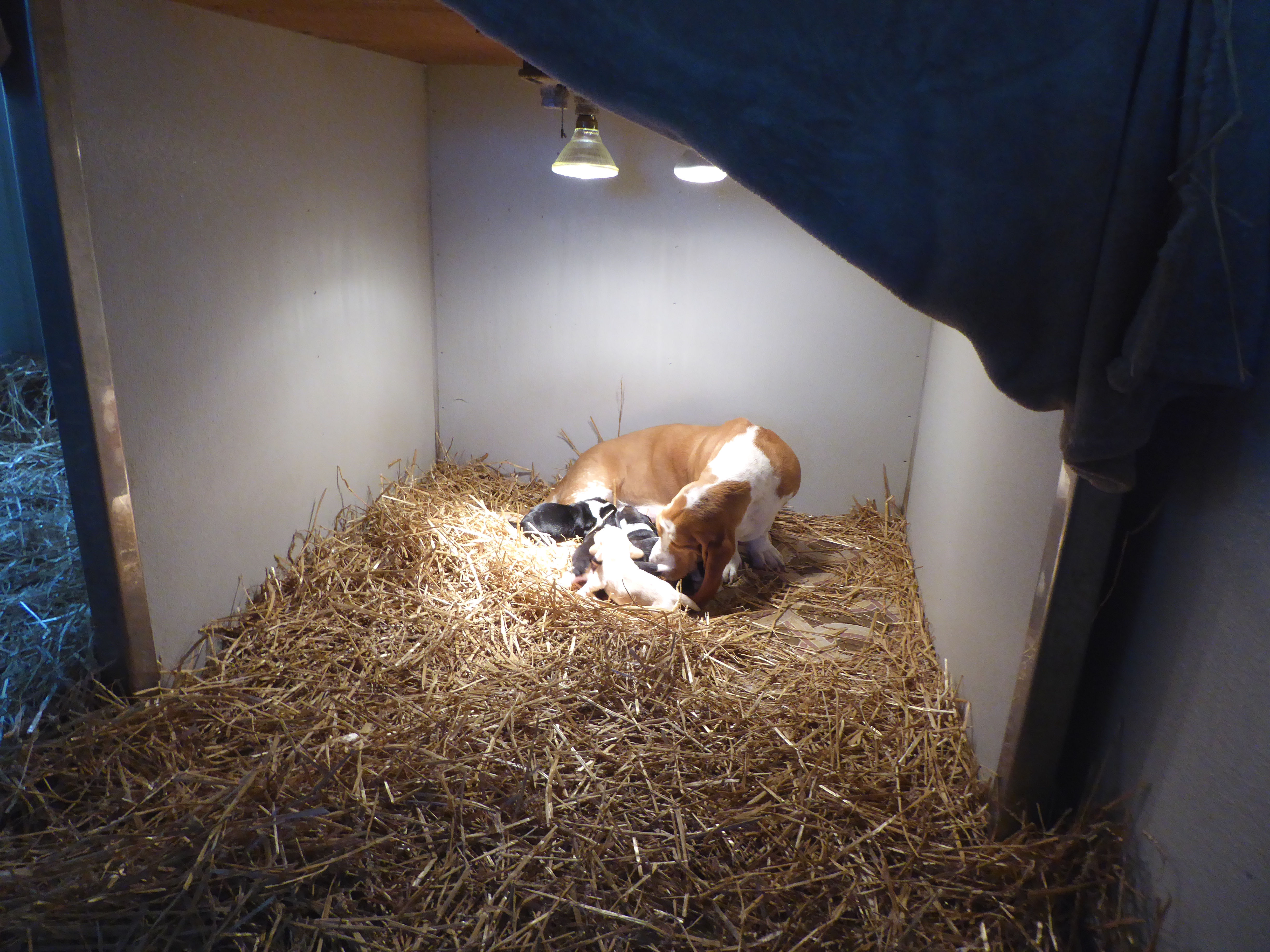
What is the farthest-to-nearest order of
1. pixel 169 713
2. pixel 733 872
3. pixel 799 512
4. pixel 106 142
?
pixel 799 512, pixel 169 713, pixel 106 142, pixel 733 872

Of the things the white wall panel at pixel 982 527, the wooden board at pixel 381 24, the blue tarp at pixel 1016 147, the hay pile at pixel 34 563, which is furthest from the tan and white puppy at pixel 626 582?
the blue tarp at pixel 1016 147

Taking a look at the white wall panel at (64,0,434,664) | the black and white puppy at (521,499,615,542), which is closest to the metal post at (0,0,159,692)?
the white wall panel at (64,0,434,664)

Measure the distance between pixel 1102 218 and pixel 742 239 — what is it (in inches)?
119

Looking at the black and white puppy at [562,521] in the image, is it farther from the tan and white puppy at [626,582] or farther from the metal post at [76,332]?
the metal post at [76,332]

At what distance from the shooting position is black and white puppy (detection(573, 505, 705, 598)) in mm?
3361

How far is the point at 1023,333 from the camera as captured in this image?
116cm

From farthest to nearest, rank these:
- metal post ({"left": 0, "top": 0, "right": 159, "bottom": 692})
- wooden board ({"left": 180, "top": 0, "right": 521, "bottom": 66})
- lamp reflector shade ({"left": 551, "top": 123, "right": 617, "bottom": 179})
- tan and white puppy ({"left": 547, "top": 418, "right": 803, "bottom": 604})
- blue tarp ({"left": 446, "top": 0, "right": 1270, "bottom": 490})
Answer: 1. tan and white puppy ({"left": 547, "top": 418, "right": 803, "bottom": 604})
2. lamp reflector shade ({"left": 551, "top": 123, "right": 617, "bottom": 179})
3. wooden board ({"left": 180, "top": 0, "right": 521, "bottom": 66})
4. metal post ({"left": 0, "top": 0, "right": 159, "bottom": 692})
5. blue tarp ({"left": 446, "top": 0, "right": 1270, "bottom": 490})

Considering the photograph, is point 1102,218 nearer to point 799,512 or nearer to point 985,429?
point 985,429

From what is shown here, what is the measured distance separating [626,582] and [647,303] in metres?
1.68

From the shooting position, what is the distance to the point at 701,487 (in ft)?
11.3

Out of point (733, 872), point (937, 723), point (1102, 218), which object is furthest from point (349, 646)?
point (1102, 218)

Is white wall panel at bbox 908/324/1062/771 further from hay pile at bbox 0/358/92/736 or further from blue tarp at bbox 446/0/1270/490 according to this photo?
hay pile at bbox 0/358/92/736

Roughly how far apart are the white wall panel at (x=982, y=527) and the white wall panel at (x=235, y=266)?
8.03 ft

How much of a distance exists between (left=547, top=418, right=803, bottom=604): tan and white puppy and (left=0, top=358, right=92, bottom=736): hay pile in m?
2.11
